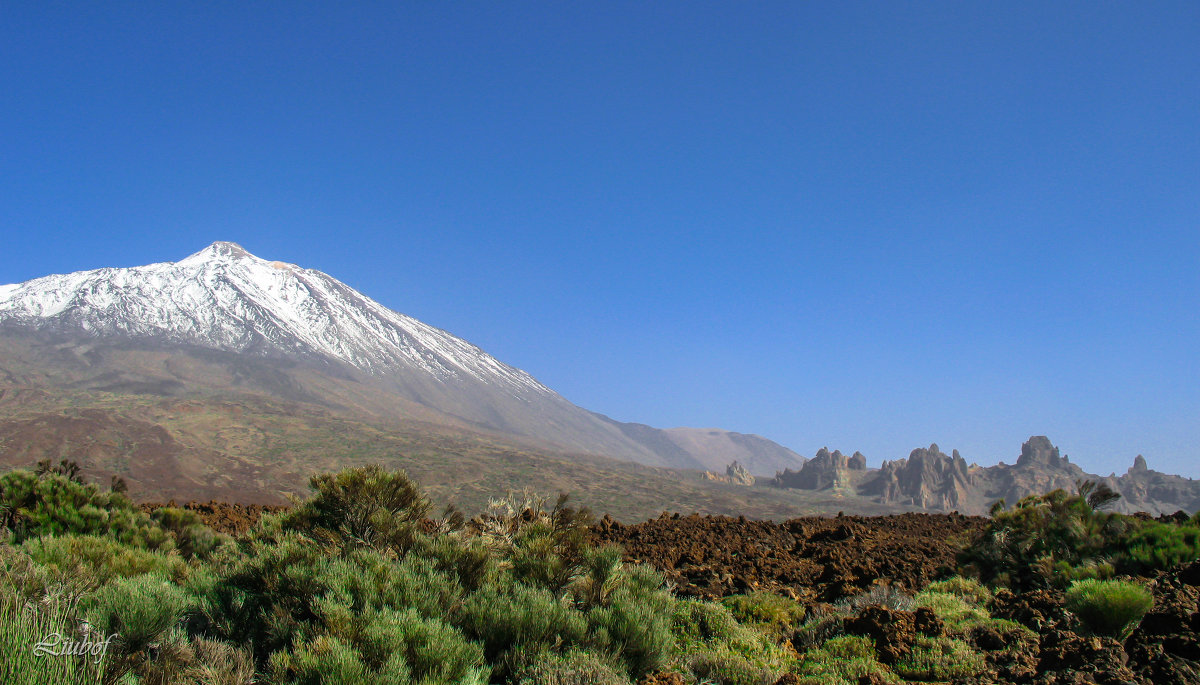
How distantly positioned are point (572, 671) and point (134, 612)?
132 inches

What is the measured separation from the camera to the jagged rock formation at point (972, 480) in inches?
3191

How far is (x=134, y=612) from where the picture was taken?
4941 mm

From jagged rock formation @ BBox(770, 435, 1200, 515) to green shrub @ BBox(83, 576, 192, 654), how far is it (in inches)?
3656

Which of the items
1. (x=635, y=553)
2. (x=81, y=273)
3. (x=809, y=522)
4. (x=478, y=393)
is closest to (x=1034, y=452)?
(x=809, y=522)

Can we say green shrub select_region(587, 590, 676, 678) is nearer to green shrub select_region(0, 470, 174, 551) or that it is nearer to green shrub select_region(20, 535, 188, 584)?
green shrub select_region(20, 535, 188, 584)

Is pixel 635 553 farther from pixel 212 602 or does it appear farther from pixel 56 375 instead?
pixel 56 375

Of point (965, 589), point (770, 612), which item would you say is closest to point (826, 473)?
point (965, 589)

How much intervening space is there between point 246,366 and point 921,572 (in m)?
132

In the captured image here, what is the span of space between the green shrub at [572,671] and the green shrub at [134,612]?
2.76 metres

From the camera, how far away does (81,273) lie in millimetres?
194750

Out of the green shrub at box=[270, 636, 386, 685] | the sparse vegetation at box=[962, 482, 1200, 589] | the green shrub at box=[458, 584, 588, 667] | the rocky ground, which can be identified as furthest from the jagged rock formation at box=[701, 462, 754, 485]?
the green shrub at box=[270, 636, 386, 685]

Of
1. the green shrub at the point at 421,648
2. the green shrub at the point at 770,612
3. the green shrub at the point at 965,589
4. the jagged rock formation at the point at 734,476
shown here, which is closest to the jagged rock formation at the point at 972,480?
the jagged rock formation at the point at 734,476

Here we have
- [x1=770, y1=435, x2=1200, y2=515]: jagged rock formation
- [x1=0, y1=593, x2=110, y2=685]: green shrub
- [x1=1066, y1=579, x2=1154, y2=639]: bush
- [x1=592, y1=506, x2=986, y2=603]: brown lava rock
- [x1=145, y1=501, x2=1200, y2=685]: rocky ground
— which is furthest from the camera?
[x1=770, y1=435, x2=1200, y2=515]: jagged rock formation

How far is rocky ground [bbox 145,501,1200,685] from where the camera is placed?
5043 mm
